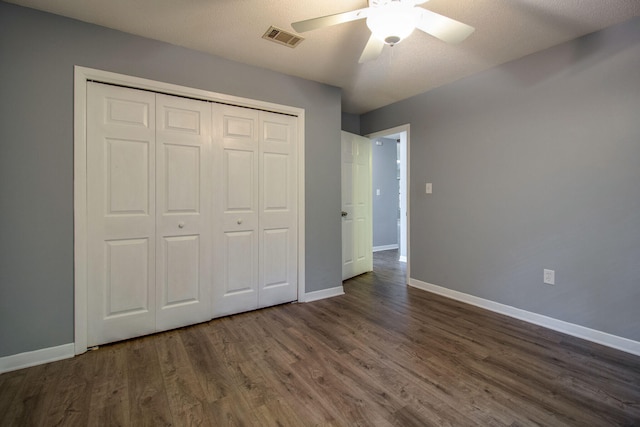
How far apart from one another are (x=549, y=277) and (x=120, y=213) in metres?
3.59

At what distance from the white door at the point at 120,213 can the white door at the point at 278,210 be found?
3.16ft

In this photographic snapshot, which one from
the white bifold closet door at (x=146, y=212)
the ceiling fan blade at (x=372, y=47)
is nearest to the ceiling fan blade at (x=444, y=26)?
the ceiling fan blade at (x=372, y=47)

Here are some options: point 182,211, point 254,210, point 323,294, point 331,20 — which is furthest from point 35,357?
point 331,20

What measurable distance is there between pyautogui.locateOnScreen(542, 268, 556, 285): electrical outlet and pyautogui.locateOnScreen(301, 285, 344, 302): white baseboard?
1941 mm

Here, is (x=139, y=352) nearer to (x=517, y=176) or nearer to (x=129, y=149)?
(x=129, y=149)

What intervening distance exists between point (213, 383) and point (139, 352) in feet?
2.49

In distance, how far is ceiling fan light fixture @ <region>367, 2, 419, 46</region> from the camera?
1.45m

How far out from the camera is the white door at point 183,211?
238cm

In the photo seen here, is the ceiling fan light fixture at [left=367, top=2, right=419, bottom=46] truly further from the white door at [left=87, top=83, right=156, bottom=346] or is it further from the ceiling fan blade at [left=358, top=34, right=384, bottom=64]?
the white door at [left=87, top=83, right=156, bottom=346]

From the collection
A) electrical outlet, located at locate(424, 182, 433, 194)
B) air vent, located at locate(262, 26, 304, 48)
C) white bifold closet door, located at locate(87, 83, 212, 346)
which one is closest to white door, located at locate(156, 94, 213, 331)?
white bifold closet door, located at locate(87, 83, 212, 346)

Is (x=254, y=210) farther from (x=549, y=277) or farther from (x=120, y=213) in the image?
(x=549, y=277)

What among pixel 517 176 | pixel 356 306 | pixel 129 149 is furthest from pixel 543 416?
pixel 129 149

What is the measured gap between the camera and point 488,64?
2.72 meters

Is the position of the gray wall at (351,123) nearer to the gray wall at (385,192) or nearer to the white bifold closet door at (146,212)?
the gray wall at (385,192)
